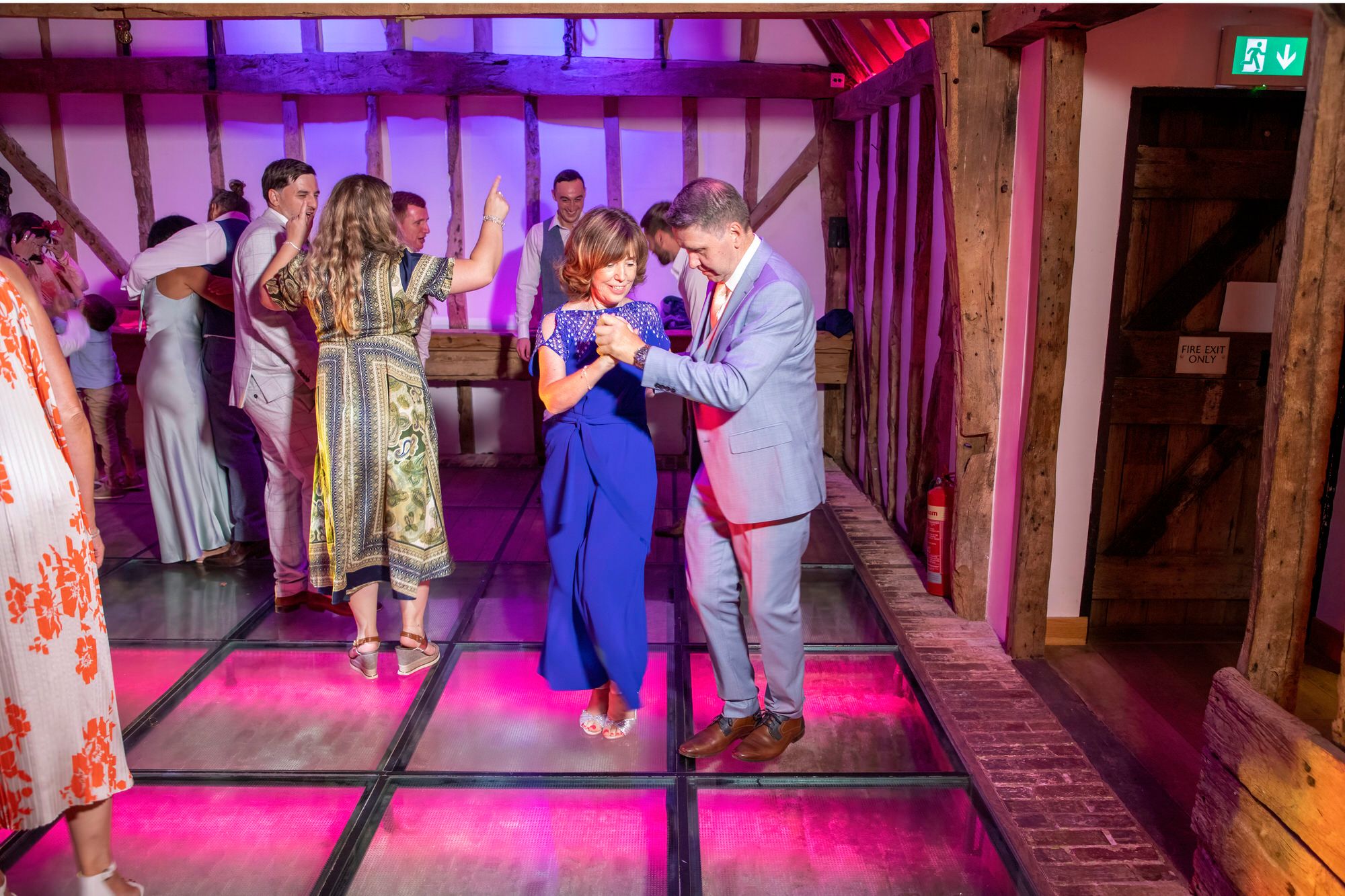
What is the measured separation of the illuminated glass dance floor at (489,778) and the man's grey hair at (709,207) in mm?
1696

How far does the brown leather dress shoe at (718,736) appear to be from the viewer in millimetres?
3146

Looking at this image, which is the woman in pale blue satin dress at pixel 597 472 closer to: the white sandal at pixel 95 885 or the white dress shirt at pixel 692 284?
the white dress shirt at pixel 692 284

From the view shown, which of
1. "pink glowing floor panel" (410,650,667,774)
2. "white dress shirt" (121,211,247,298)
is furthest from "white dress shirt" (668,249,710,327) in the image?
"white dress shirt" (121,211,247,298)

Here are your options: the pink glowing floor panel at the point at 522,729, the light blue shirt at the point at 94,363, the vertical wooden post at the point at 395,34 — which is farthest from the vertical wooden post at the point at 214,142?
the pink glowing floor panel at the point at 522,729

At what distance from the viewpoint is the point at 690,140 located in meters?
6.85

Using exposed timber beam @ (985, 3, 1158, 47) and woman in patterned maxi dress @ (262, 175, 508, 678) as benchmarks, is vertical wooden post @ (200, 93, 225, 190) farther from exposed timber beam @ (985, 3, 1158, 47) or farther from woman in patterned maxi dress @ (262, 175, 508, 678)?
exposed timber beam @ (985, 3, 1158, 47)

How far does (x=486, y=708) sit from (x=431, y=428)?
105cm

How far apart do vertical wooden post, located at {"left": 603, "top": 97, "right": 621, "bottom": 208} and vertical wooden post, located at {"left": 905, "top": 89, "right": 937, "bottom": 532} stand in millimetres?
2249

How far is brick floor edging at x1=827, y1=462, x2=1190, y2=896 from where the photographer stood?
2.70m

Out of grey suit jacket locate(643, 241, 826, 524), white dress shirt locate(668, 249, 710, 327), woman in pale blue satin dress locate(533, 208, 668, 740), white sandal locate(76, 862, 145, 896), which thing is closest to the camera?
white sandal locate(76, 862, 145, 896)

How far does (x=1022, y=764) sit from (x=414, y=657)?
224cm

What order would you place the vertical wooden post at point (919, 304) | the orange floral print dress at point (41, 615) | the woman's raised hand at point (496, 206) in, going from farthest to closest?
the vertical wooden post at point (919, 304) → the woman's raised hand at point (496, 206) → the orange floral print dress at point (41, 615)

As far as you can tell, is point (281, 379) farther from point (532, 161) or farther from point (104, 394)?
point (532, 161)

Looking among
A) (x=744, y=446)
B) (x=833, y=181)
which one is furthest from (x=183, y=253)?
(x=833, y=181)
